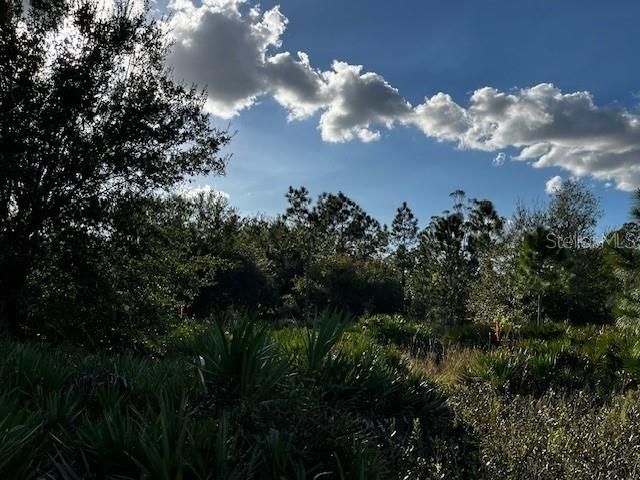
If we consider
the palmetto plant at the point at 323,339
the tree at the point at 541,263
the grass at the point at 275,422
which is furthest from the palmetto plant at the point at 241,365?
the tree at the point at 541,263

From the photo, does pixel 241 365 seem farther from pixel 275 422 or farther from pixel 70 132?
pixel 70 132

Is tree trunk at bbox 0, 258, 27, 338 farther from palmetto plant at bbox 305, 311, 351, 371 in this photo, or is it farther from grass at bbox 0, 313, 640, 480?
palmetto plant at bbox 305, 311, 351, 371

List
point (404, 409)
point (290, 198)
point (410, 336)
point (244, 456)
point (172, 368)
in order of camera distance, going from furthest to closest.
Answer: point (290, 198), point (410, 336), point (404, 409), point (172, 368), point (244, 456)

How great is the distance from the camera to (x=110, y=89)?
39.3ft

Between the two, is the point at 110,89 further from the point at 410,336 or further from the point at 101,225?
the point at 410,336

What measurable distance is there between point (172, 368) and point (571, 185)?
40958 millimetres

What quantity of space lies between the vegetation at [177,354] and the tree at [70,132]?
38 mm

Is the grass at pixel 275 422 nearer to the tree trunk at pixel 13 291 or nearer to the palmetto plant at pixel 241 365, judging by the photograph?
the palmetto plant at pixel 241 365

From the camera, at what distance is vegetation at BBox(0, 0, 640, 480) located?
11.2ft

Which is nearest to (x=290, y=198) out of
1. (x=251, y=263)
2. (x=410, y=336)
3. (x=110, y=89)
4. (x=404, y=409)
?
(x=251, y=263)

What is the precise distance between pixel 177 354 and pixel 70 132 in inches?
205

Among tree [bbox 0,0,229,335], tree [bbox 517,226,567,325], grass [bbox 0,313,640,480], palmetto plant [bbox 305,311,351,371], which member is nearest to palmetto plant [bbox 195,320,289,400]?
grass [bbox 0,313,640,480]

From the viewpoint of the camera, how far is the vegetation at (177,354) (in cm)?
341

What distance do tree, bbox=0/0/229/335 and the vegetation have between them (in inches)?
1.5
